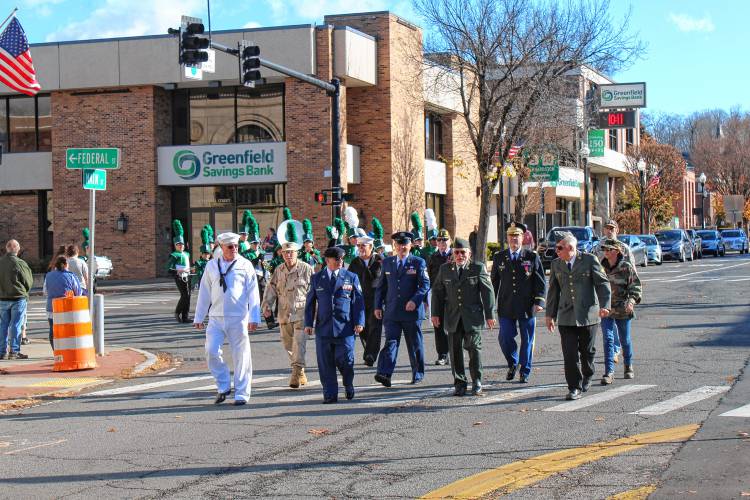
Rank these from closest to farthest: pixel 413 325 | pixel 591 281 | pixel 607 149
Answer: pixel 591 281 < pixel 413 325 < pixel 607 149

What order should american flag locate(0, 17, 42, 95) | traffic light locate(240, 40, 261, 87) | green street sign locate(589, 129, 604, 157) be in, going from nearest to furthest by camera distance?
american flag locate(0, 17, 42, 95)
traffic light locate(240, 40, 261, 87)
green street sign locate(589, 129, 604, 157)

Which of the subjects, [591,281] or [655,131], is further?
[655,131]

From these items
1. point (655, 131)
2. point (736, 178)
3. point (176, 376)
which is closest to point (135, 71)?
point (176, 376)

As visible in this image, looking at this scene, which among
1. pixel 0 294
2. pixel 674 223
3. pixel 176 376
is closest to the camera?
pixel 176 376

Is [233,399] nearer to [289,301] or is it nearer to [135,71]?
[289,301]

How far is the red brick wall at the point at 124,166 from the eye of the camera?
129ft

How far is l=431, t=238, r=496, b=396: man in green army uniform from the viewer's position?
11.4m

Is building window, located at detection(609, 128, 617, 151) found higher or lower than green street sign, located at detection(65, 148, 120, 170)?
higher

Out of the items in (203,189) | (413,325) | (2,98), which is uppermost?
(2,98)

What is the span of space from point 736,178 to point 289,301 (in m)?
85.1

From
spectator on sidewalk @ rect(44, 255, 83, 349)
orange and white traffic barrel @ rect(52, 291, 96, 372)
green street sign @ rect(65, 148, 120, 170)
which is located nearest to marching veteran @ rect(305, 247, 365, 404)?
orange and white traffic barrel @ rect(52, 291, 96, 372)

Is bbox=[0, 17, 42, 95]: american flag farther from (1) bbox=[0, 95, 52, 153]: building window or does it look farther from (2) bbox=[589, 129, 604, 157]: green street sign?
(2) bbox=[589, 129, 604, 157]: green street sign

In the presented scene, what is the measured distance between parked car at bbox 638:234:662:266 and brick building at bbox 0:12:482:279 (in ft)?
36.0

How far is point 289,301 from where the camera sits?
12531 mm
